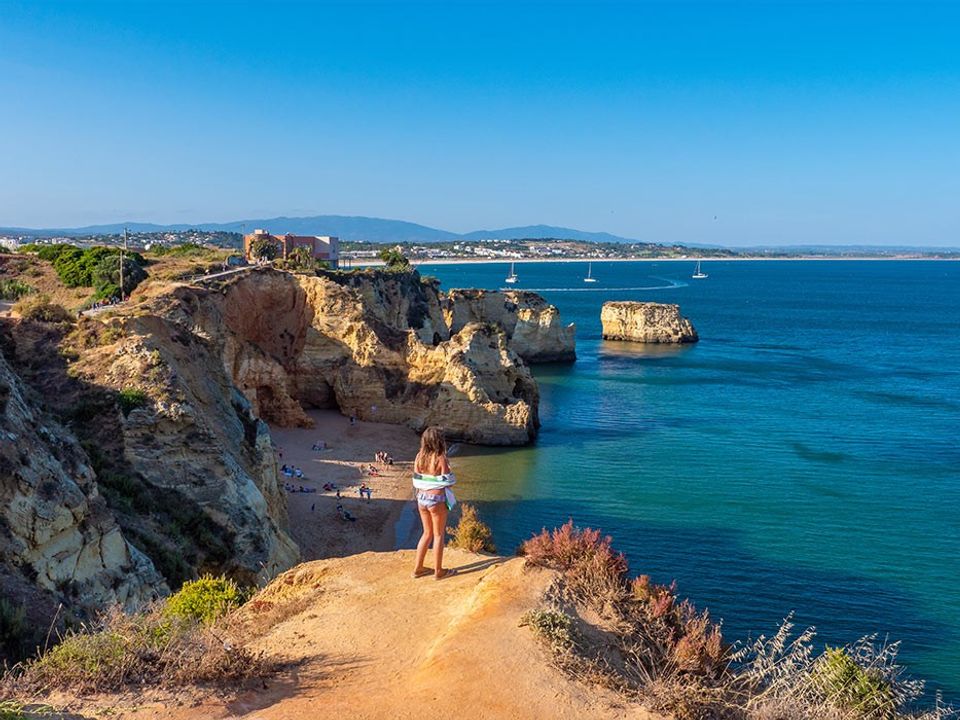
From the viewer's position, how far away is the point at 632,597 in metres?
8.59

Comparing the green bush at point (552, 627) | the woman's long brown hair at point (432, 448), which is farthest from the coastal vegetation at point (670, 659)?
the woman's long brown hair at point (432, 448)

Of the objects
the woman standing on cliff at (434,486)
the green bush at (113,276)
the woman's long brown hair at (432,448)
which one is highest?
the green bush at (113,276)

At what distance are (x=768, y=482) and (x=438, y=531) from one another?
26.3 meters

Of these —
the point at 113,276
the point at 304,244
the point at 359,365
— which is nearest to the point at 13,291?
the point at 113,276

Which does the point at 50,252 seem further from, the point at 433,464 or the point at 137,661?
the point at 137,661

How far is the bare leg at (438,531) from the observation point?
29.6ft

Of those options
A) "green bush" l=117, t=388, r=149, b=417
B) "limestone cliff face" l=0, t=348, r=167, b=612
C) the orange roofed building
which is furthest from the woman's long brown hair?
the orange roofed building

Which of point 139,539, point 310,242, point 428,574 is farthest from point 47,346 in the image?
point 310,242

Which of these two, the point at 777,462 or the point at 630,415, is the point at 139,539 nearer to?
the point at 777,462

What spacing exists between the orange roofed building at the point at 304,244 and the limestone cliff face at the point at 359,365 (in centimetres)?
3208

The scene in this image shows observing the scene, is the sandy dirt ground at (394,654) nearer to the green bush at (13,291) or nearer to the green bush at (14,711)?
the green bush at (14,711)

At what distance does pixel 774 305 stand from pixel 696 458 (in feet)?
331

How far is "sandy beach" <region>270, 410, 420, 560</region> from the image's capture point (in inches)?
1022

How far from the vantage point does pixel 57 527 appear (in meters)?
11.3
